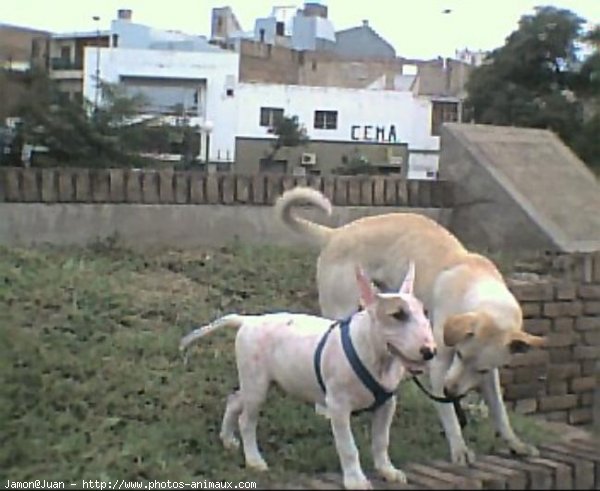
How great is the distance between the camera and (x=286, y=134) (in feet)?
139

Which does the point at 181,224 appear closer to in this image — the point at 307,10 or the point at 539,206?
the point at 539,206

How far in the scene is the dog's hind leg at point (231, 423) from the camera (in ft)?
14.7

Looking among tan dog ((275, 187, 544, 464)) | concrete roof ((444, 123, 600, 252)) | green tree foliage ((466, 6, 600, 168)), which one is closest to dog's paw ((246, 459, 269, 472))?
tan dog ((275, 187, 544, 464))

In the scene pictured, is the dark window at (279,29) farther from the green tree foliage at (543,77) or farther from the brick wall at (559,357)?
the brick wall at (559,357)

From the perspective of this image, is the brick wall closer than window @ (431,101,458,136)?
Yes

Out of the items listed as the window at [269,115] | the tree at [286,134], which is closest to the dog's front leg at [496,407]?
the tree at [286,134]

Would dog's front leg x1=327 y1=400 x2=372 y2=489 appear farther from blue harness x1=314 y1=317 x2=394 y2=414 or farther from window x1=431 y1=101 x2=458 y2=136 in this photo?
window x1=431 y1=101 x2=458 y2=136

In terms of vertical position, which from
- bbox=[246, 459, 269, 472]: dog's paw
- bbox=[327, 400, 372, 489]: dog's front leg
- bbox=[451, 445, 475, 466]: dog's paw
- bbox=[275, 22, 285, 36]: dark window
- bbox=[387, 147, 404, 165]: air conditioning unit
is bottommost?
bbox=[246, 459, 269, 472]: dog's paw

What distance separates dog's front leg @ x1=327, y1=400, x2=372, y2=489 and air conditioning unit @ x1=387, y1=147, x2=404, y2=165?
42275mm

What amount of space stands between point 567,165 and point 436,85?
145ft

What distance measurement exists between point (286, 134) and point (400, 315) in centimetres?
3894

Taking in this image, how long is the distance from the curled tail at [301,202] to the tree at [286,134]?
36.3 meters

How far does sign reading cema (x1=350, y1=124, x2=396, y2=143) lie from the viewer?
45906 mm

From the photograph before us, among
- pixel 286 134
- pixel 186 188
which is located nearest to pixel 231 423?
pixel 186 188
